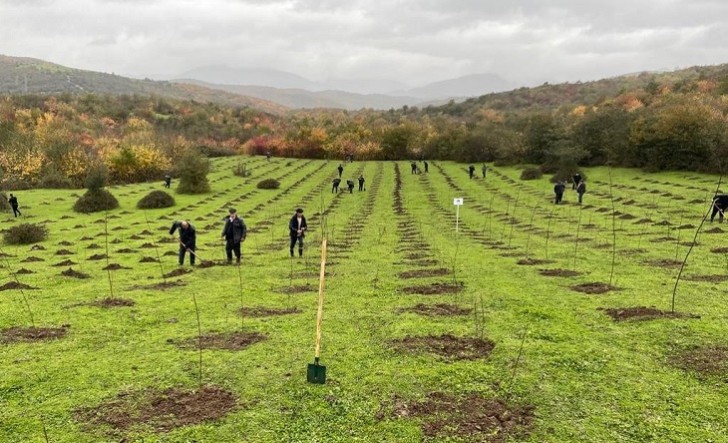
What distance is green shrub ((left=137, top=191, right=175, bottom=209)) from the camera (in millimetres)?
49459

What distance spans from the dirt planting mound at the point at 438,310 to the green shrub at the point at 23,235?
2791cm

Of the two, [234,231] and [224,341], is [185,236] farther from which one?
[224,341]

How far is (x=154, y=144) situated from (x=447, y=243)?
62549mm

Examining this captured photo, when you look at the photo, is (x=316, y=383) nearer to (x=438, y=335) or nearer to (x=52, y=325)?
(x=438, y=335)

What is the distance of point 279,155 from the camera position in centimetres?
11162

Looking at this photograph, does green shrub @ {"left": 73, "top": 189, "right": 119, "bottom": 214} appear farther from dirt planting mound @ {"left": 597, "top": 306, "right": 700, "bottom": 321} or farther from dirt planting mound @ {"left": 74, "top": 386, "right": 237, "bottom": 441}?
dirt planting mound @ {"left": 597, "top": 306, "right": 700, "bottom": 321}

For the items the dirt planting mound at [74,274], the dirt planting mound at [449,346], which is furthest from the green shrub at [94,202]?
the dirt planting mound at [449,346]

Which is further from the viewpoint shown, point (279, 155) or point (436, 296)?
point (279, 155)

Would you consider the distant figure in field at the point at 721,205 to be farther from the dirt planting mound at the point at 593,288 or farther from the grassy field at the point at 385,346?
the dirt planting mound at the point at 593,288

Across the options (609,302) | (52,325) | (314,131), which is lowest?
(52,325)

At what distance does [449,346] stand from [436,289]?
19.5ft

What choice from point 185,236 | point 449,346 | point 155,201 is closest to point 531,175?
point 155,201

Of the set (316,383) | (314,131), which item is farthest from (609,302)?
(314,131)

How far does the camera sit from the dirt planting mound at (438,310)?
14.5 metres
